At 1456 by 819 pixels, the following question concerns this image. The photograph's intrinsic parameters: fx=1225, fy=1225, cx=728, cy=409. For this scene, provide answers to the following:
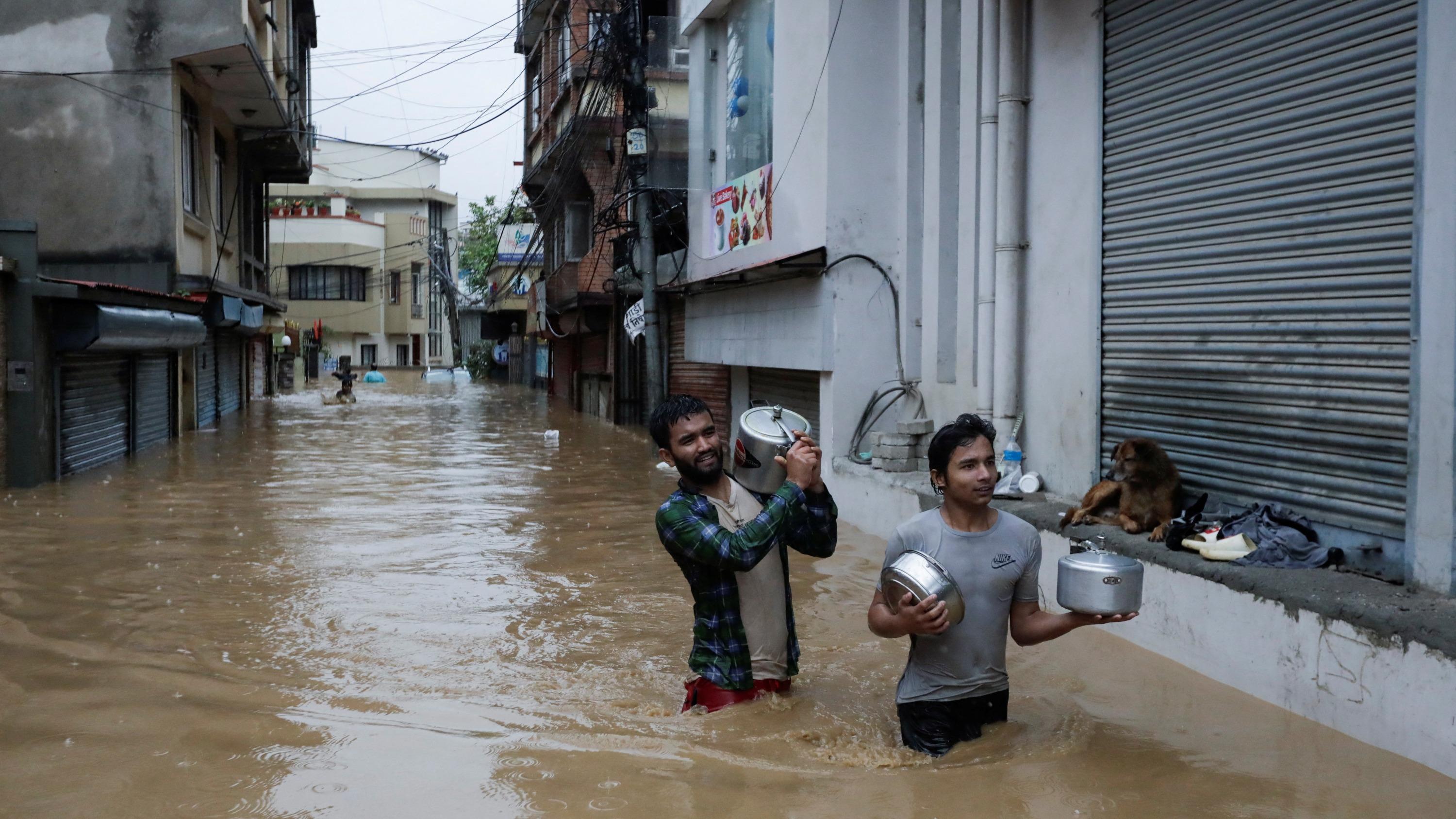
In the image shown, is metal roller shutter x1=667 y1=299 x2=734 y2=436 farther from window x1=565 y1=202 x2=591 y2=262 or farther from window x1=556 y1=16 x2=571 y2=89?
window x1=556 y1=16 x2=571 y2=89

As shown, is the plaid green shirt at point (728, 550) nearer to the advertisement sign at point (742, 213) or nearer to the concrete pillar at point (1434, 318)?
the concrete pillar at point (1434, 318)

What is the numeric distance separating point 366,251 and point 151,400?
42830 mm

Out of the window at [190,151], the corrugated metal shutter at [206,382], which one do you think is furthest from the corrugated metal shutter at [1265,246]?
the corrugated metal shutter at [206,382]

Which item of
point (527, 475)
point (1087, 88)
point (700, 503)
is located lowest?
point (527, 475)

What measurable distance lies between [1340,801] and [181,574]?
25.1 ft

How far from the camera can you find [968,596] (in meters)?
3.97

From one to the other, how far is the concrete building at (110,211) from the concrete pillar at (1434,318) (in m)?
13.1

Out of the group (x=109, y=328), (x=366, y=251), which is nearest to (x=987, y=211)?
(x=109, y=328)

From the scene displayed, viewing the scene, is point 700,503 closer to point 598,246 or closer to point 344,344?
point 598,246

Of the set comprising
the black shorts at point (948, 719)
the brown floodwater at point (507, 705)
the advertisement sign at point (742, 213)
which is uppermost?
the advertisement sign at point (742, 213)

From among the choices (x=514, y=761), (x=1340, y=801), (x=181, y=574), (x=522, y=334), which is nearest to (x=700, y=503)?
(x=514, y=761)

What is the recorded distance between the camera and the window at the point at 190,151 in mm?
19562

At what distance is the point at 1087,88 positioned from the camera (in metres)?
8.16

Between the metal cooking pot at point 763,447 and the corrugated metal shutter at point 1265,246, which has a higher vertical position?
the corrugated metal shutter at point 1265,246
